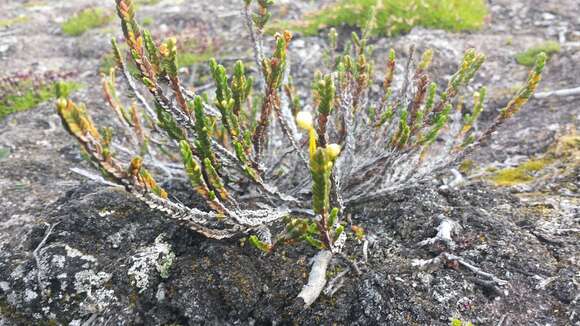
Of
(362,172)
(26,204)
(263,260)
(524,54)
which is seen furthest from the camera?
(524,54)

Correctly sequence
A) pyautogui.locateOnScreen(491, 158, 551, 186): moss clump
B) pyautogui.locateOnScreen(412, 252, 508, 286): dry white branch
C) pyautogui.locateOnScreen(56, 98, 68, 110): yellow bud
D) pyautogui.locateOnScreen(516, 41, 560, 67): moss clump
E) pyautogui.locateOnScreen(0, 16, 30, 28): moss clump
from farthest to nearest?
pyautogui.locateOnScreen(0, 16, 30, 28): moss clump < pyautogui.locateOnScreen(516, 41, 560, 67): moss clump < pyautogui.locateOnScreen(491, 158, 551, 186): moss clump < pyautogui.locateOnScreen(412, 252, 508, 286): dry white branch < pyautogui.locateOnScreen(56, 98, 68, 110): yellow bud

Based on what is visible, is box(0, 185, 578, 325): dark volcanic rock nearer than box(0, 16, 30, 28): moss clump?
Yes

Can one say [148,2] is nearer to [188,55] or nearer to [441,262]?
[188,55]

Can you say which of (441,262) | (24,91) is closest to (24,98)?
(24,91)

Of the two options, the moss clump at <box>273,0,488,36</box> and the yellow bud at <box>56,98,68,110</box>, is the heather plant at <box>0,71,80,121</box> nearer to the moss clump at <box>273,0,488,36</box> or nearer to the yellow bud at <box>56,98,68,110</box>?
the moss clump at <box>273,0,488,36</box>

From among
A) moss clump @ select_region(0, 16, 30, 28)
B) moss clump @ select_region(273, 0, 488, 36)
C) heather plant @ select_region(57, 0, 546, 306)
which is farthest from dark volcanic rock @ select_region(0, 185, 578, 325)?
moss clump @ select_region(0, 16, 30, 28)

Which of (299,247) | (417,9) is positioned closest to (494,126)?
(299,247)

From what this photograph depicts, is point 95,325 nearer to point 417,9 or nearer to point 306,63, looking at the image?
point 306,63
